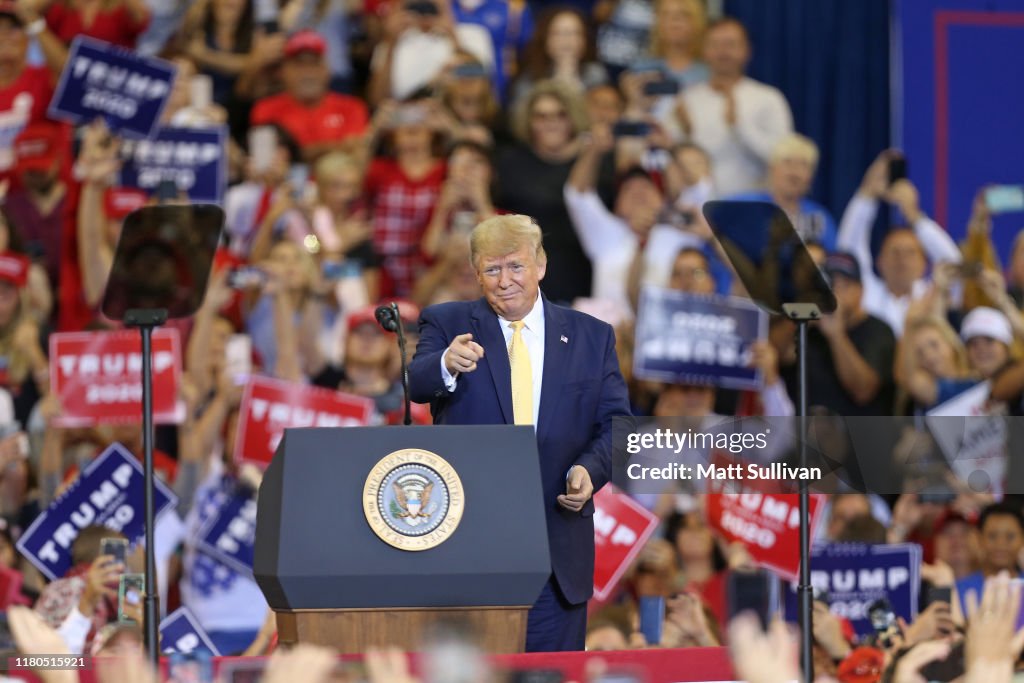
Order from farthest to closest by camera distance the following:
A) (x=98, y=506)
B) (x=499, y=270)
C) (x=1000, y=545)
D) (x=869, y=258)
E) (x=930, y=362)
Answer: (x=869, y=258) → (x=930, y=362) → (x=1000, y=545) → (x=98, y=506) → (x=499, y=270)

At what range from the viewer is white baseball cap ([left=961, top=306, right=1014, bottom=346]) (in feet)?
23.1

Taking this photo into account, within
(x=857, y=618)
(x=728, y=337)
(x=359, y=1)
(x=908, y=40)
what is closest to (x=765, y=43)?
(x=908, y=40)

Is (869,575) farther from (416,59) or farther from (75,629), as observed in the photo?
(416,59)

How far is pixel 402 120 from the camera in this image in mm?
7453

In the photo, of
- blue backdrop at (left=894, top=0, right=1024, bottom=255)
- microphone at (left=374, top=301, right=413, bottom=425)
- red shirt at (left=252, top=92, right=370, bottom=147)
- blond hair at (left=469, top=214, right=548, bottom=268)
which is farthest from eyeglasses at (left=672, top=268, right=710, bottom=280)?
microphone at (left=374, top=301, right=413, bottom=425)

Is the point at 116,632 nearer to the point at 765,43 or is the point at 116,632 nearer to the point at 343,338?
the point at 343,338

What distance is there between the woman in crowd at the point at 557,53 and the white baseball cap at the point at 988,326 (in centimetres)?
192

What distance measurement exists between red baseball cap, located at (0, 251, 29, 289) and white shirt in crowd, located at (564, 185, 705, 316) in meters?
2.11

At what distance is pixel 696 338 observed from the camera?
22.5ft

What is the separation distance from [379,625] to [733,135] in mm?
4992

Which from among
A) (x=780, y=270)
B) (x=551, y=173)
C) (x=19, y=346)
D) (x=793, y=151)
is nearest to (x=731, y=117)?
(x=793, y=151)

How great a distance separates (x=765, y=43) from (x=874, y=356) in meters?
2.59

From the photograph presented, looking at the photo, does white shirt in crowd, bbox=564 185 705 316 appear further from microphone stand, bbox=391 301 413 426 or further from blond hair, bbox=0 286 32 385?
microphone stand, bbox=391 301 413 426

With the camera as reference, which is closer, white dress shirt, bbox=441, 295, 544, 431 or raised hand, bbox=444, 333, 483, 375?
raised hand, bbox=444, 333, 483, 375
